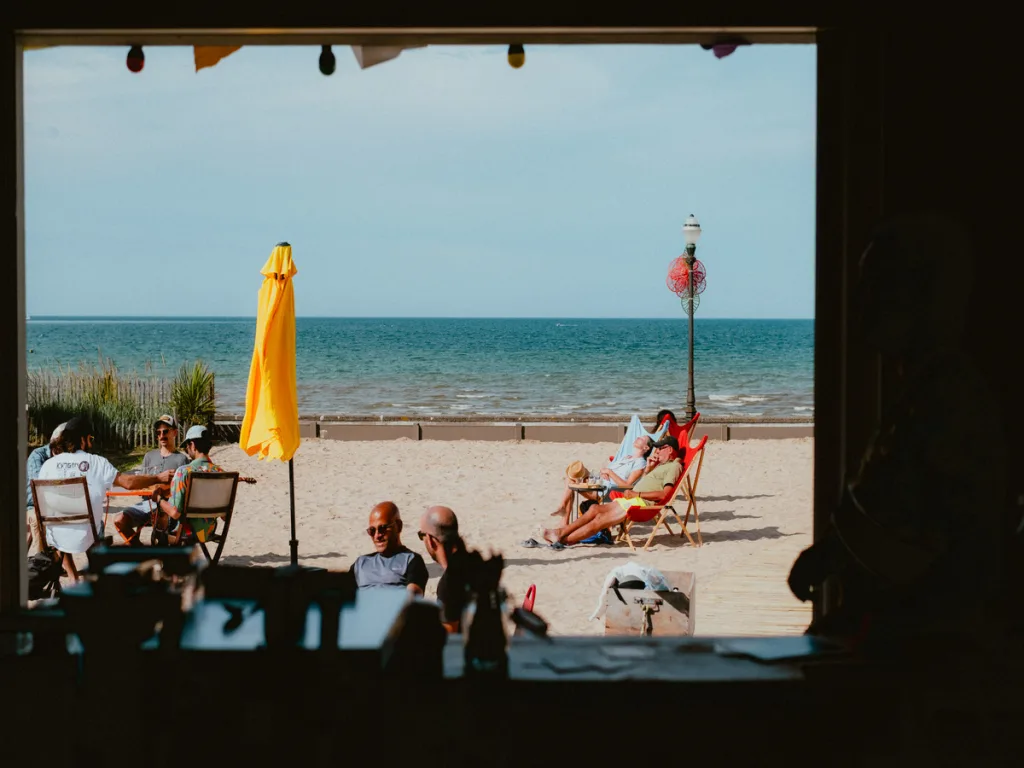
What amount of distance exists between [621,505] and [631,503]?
0.25 feet

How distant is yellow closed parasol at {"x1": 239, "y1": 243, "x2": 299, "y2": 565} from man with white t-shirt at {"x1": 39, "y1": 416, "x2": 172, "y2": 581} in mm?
839

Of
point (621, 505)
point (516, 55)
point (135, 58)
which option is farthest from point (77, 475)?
point (516, 55)

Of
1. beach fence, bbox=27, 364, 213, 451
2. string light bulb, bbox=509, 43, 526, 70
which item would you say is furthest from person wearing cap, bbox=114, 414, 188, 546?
beach fence, bbox=27, 364, 213, 451

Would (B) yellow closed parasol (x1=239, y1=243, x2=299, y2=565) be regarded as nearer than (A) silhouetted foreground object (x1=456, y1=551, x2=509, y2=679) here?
No

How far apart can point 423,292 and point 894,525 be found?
2247 inches

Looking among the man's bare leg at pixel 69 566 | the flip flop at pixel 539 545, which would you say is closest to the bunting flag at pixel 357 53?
the man's bare leg at pixel 69 566

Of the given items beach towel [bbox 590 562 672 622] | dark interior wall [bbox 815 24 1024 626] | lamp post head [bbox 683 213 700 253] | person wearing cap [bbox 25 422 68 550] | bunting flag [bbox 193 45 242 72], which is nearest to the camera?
dark interior wall [bbox 815 24 1024 626]

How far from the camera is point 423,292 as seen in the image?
58219 millimetres

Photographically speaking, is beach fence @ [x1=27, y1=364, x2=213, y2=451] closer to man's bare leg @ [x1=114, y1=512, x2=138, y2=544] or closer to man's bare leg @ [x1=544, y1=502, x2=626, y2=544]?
man's bare leg @ [x1=114, y1=512, x2=138, y2=544]

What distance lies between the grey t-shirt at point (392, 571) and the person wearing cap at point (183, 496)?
7.13 ft

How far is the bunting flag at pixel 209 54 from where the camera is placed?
95.3 inches

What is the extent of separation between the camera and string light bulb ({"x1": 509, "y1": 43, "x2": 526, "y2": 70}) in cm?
232

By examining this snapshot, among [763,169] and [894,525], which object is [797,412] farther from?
[763,169]

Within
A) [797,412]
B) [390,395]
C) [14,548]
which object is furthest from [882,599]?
[390,395]
